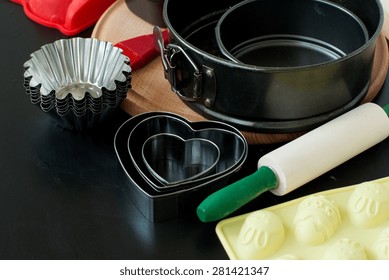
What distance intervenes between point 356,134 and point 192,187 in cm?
26

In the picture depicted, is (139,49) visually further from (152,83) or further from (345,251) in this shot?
(345,251)

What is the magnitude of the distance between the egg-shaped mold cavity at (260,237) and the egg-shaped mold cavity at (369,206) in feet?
0.34

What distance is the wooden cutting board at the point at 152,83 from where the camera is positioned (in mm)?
1038

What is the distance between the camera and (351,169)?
0.99 metres

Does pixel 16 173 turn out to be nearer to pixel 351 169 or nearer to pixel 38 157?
pixel 38 157

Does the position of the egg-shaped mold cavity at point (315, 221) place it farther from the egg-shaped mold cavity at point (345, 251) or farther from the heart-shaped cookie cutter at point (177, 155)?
the heart-shaped cookie cutter at point (177, 155)

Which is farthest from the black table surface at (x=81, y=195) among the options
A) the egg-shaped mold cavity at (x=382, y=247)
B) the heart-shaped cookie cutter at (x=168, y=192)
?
the egg-shaped mold cavity at (x=382, y=247)

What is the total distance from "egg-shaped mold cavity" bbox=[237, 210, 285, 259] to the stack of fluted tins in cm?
29

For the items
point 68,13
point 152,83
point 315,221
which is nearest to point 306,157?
point 315,221

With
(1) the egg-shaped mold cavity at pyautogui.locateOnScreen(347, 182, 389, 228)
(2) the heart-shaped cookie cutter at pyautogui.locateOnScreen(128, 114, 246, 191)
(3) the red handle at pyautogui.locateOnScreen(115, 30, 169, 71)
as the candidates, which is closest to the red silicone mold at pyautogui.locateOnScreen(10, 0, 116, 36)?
(3) the red handle at pyautogui.locateOnScreen(115, 30, 169, 71)

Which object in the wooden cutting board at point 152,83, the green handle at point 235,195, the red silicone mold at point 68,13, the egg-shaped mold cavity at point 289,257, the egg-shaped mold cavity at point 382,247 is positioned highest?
the red silicone mold at point 68,13

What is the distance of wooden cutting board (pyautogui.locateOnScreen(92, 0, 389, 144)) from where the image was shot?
104cm

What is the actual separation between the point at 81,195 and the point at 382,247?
0.42 m
